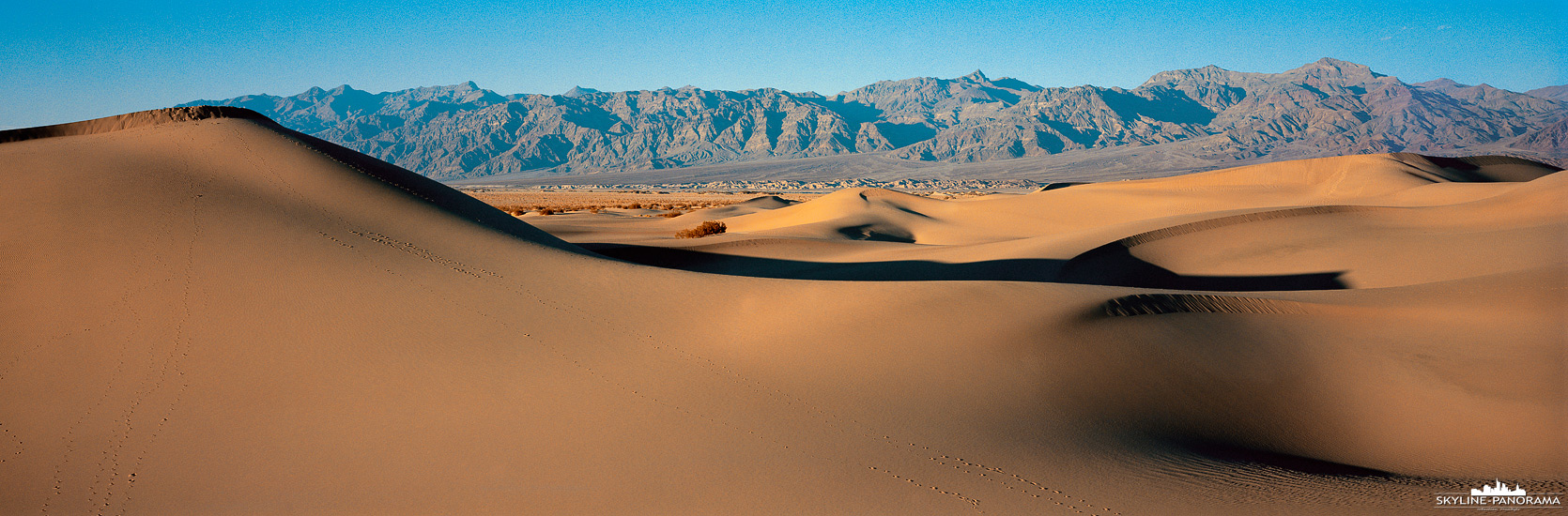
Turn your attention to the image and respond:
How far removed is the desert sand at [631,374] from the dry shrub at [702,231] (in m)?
12.2

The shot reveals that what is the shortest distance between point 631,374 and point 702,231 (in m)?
18.0

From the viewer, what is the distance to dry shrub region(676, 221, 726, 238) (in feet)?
78.6

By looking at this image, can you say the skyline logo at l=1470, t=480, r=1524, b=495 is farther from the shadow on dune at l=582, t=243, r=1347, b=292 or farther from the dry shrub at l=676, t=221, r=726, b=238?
the dry shrub at l=676, t=221, r=726, b=238

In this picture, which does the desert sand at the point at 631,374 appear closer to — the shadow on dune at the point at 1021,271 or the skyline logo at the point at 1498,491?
the skyline logo at the point at 1498,491

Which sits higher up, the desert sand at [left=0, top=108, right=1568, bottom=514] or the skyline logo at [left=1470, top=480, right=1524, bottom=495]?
the desert sand at [left=0, top=108, right=1568, bottom=514]

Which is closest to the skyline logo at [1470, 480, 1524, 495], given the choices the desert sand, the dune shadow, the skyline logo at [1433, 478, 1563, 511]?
the skyline logo at [1433, 478, 1563, 511]

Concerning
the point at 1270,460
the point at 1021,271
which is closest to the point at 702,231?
the point at 1021,271

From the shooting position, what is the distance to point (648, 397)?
644 centimetres

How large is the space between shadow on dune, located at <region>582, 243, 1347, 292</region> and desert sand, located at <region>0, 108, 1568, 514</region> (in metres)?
3.31

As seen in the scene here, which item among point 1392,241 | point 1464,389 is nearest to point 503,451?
point 1464,389

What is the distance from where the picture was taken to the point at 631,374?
272 inches

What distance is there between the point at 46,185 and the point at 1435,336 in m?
15.0

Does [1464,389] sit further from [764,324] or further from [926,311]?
[764,324]

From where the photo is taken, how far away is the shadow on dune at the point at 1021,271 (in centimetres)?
1441
